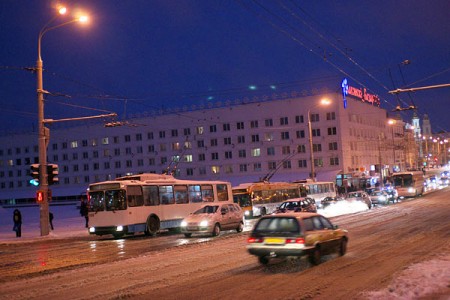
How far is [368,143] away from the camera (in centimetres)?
9381

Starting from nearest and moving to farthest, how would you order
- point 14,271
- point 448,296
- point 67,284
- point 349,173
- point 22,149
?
point 448,296, point 67,284, point 14,271, point 349,173, point 22,149

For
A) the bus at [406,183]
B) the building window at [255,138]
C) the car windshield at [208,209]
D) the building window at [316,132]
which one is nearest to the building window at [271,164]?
the building window at [255,138]

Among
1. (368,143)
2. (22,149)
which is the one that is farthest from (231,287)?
(22,149)

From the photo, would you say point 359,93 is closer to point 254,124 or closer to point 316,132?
point 316,132

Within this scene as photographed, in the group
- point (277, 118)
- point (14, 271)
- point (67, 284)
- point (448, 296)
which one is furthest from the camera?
point (277, 118)

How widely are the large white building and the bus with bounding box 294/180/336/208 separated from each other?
15.9m

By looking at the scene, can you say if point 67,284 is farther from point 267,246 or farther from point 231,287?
point 267,246

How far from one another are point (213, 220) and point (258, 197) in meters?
18.4

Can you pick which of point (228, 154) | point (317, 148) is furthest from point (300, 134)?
point (228, 154)

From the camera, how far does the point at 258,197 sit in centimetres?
4344

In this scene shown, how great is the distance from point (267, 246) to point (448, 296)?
521cm

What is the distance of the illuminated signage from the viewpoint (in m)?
80.8

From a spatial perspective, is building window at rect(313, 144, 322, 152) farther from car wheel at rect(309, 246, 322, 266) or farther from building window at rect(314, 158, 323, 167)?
car wheel at rect(309, 246, 322, 266)

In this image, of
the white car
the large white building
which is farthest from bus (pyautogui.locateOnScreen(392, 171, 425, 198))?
the white car
